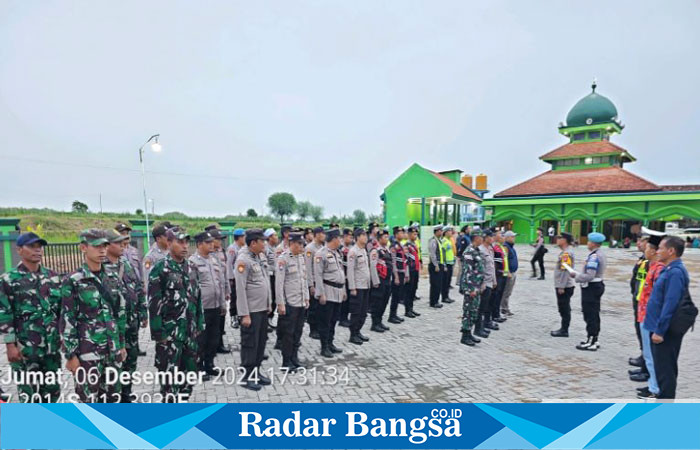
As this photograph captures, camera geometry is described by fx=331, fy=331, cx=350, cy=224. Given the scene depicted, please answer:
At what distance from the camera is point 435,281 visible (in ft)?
27.6

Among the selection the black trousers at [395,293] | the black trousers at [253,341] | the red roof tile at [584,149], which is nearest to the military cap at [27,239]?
the black trousers at [253,341]

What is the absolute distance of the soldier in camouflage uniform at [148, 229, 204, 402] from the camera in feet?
10.7

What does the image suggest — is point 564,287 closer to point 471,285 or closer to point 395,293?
point 471,285

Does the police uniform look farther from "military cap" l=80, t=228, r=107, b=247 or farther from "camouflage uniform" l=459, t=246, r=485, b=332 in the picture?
"military cap" l=80, t=228, r=107, b=247

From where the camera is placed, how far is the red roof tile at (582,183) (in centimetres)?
2622

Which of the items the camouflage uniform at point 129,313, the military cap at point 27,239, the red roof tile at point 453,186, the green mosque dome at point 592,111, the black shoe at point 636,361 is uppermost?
the green mosque dome at point 592,111

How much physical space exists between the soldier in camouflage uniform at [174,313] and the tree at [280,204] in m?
66.6

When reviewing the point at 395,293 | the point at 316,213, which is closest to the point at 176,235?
the point at 395,293

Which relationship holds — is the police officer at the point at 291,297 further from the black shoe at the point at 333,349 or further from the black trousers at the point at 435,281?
the black trousers at the point at 435,281

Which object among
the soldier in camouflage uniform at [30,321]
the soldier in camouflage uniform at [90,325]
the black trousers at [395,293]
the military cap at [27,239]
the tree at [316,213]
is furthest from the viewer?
the tree at [316,213]

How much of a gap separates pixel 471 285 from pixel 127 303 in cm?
494

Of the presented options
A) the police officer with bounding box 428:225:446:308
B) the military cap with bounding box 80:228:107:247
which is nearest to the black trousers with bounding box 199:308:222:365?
the military cap with bounding box 80:228:107:247

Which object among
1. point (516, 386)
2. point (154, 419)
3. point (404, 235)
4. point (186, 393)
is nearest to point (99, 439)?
point (154, 419)

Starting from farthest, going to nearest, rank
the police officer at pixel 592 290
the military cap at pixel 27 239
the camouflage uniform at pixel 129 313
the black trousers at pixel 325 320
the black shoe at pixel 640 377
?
1. the police officer at pixel 592 290
2. the black trousers at pixel 325 320
3. the black shoe at pixel 640 377
4. the camouflage uniform at pixel 129 313
5. the military cap at pixel 27 239
